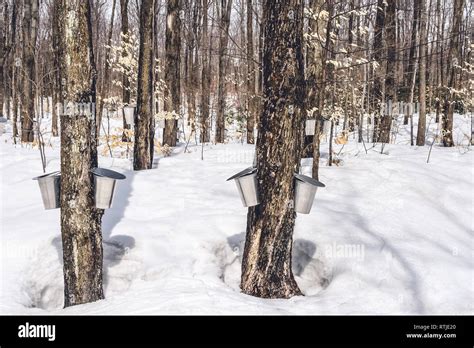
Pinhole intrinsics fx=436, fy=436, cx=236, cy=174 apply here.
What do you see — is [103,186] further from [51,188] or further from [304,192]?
[304,192]

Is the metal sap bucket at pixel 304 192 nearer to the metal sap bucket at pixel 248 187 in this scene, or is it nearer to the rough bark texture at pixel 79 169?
the metal sap bucket at pixel 248 187

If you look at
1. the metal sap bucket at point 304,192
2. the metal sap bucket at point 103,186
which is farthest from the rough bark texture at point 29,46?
the metal sap bucket at point 304,192

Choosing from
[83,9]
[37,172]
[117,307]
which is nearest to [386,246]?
[117,307]

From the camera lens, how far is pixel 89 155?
3.72m

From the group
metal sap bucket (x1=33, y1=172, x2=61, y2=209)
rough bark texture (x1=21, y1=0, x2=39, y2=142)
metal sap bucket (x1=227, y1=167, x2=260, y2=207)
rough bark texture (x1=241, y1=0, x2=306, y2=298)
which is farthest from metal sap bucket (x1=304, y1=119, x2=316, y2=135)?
rough bark texture (x1=21, y1=0, x2=39, y2=142)

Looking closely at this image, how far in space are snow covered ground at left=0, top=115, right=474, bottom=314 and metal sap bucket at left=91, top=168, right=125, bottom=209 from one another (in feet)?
2.66

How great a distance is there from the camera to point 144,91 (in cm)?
780

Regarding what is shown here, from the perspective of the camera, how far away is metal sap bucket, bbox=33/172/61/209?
12.4ft

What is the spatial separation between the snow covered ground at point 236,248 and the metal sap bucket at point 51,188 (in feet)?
2.92

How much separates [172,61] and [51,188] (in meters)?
8.23

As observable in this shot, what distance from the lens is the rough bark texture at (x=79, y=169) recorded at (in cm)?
360

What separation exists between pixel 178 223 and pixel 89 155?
1.78 m

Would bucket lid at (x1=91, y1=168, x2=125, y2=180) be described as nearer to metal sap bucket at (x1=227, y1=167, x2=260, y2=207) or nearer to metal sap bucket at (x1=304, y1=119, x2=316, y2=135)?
metal sap bucket at (x1=227, y1=167, x2=260, y2=207)
